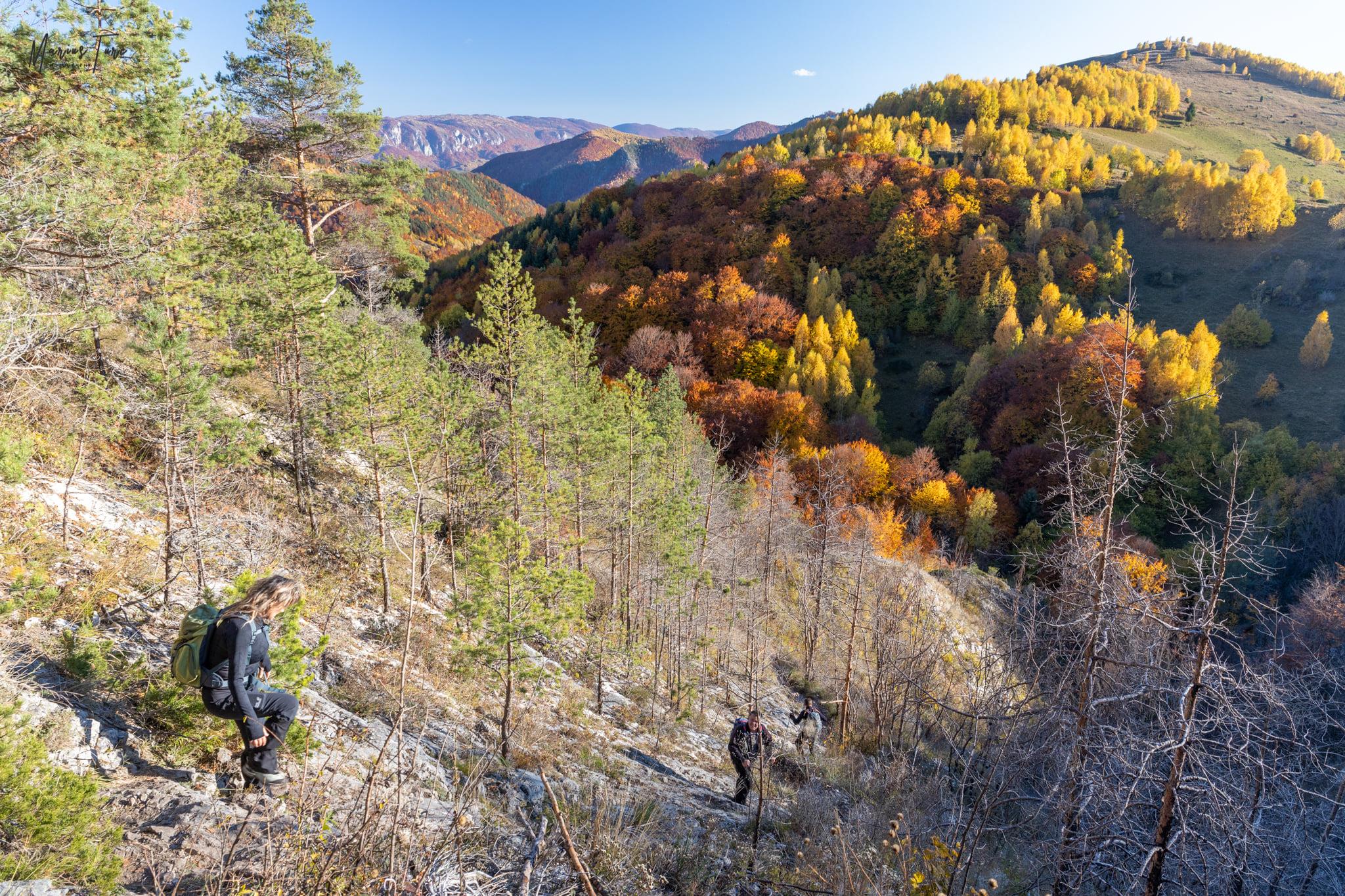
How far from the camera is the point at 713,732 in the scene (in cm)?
1293

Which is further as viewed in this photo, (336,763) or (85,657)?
(336,763)

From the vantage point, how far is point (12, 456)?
546 centimetres

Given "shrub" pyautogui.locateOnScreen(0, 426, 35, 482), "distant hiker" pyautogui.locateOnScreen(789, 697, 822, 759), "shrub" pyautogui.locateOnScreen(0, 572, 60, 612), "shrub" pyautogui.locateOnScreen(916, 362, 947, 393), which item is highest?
"shrub" pyautogui.locateOnScreen(0, 426, 35, 482)

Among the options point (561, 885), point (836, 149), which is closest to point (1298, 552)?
point (561, 885)

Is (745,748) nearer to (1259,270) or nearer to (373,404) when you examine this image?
(373,404)

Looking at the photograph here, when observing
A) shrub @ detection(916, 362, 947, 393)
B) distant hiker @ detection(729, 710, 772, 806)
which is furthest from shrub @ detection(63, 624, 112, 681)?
shrub @ detection(916, 362, 947, 393)

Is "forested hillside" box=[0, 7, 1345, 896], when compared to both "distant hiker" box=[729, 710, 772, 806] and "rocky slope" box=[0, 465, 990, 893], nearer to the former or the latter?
"rocky slope" box=[0, 465, 990, 893]

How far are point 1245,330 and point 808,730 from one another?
51.0 metres

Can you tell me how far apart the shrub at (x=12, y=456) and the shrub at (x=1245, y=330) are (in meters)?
60.7

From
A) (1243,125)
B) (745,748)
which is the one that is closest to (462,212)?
(1243,125)

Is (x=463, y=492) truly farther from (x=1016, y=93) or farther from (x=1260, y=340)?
(x=1016, y=93)

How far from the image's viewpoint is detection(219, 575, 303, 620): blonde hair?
12.6ft

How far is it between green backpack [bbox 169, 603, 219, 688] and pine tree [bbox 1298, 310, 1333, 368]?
193 ft

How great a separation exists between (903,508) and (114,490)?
35.2 m
